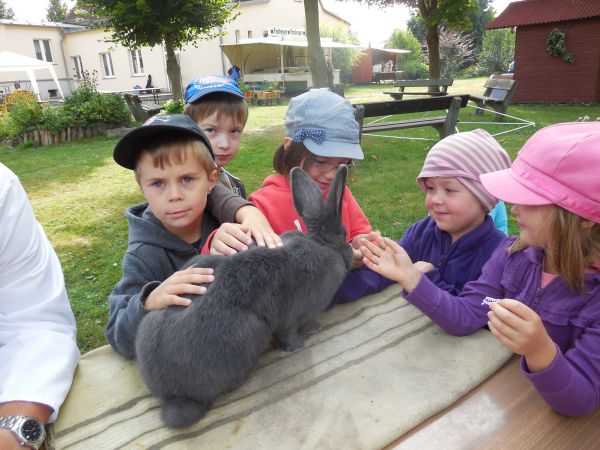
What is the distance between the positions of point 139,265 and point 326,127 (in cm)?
103

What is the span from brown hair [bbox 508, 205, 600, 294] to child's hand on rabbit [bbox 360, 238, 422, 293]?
1.41ft

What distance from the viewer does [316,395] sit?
51.0 inches

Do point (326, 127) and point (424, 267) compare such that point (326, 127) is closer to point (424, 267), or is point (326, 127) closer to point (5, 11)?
point (424, 267)

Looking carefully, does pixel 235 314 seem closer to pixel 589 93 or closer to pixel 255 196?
pixel 255 196

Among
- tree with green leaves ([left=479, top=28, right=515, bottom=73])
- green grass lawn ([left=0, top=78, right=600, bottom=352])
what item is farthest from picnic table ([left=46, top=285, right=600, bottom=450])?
tree with green leaves ([left=479, top=28, right=515, bottom=73])

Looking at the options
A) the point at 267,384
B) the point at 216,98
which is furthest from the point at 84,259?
the point at 267,384

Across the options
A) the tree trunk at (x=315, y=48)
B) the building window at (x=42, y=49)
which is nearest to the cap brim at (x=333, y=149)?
the tree trunk at (x=315, y=48)

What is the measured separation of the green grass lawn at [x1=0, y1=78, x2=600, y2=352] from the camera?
404cm

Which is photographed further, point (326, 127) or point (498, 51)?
point (498, 51)

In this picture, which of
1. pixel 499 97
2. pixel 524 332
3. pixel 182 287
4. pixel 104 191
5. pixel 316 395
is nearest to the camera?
pixel 524 332

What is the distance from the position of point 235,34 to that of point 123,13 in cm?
1844

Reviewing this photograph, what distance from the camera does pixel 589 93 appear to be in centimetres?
1335

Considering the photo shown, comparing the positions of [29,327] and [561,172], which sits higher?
[561,172]

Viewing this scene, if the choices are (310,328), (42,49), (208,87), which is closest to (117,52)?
(42,49)
